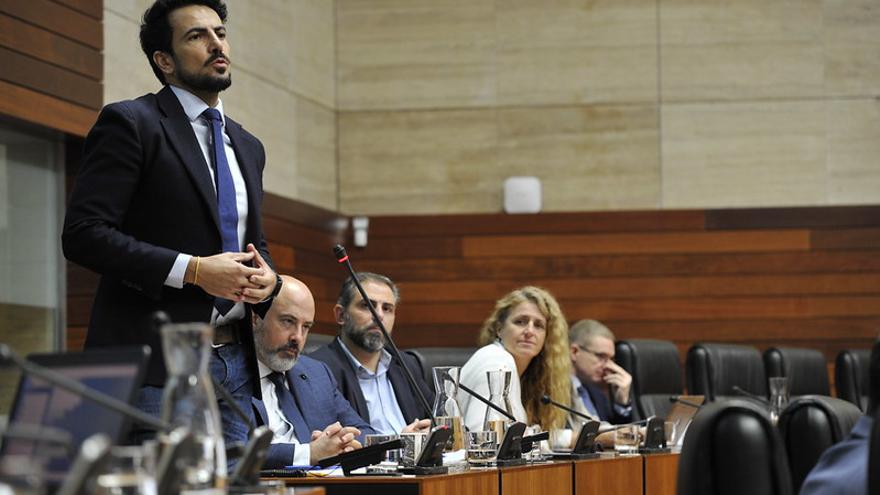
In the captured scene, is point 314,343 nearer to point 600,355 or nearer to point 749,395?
point 600,355

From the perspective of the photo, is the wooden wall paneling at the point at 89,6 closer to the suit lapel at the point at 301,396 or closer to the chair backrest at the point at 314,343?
the chair backrest at the point at 314,343

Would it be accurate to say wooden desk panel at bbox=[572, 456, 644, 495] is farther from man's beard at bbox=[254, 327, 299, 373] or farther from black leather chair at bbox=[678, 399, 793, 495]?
black leather chair at bbox=[678, 399, 793, 495]

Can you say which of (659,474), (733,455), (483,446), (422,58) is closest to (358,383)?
(659,474)

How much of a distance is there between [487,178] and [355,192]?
801 mm

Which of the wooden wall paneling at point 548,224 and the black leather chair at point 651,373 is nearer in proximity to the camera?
the black leather chair at point 651,373

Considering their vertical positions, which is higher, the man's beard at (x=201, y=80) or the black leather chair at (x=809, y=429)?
the man's beard at (x=201, y=80)

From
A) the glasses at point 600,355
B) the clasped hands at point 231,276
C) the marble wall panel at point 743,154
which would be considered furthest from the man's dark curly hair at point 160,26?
the marble wall panel at point 743,154

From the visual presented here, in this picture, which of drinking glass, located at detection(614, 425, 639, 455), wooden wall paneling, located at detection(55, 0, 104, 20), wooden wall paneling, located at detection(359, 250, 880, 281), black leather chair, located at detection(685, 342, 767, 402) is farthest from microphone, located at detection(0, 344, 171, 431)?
wooden wall paneling, located at detection(359, 250, 880, 281)

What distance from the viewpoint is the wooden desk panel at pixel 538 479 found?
3324 mm

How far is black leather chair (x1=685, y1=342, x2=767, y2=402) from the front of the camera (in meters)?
6.77

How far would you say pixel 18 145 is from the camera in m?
5.57

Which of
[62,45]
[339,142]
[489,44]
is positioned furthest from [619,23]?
[62,45]

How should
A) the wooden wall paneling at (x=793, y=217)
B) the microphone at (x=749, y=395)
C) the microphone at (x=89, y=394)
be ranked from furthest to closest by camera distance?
1. the wooden wall paneling at (x=793, y=217)
2. the microphone at (x=749, y=395)
3. the microphone at (x=89, y=394)

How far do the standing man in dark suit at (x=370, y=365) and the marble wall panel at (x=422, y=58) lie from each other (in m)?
3.53
